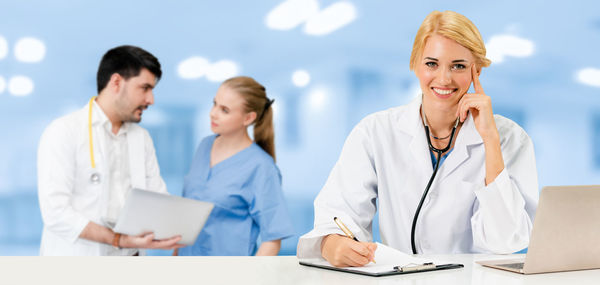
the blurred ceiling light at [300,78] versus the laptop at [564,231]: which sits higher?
the blurred ceiling light at [300,78]

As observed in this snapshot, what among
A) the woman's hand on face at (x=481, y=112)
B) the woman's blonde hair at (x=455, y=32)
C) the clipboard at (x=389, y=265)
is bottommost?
the clipboard at (x=389, y=265)

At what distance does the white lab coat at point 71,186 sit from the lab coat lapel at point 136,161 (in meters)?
0.16

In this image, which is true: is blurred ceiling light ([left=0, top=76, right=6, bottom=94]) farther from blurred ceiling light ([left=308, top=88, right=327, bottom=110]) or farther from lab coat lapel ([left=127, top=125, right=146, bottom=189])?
blurred ceiling light ([left=308, top=88, right=327, bottom=110])

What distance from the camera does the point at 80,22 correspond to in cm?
396

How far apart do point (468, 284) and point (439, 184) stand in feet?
2.24

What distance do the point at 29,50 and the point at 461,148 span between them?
3.08 m

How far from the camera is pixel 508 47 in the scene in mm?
4152

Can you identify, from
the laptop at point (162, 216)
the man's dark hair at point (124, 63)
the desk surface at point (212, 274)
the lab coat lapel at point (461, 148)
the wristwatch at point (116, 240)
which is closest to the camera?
the desk surface at point (212, 274)

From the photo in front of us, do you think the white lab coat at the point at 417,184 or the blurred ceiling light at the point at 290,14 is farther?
the blurred ceiling light at the point at 290,14

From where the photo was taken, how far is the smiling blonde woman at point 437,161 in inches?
69.0

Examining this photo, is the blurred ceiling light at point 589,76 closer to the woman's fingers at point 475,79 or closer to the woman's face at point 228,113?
the woman's face at point 228,113

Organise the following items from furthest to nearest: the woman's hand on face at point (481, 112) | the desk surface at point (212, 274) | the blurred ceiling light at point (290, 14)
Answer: the blurred ceiling light at point (290, 14) → the woman's hand on face at point (481, 112) → the desk surface at point (212, 274)

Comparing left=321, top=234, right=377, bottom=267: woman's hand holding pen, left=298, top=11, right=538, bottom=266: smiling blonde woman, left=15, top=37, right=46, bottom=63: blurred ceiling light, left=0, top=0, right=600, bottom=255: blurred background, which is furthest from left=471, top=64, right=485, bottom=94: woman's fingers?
left=15, top=37, right=46, bottom=63: blurred ceiling light

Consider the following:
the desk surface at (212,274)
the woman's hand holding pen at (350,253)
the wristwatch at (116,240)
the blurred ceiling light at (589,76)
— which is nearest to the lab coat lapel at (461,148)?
the desk surface at (212,274)
